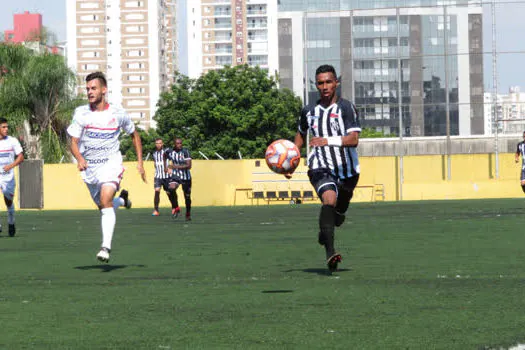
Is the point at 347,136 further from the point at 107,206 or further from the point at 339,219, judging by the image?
the point at 107,206

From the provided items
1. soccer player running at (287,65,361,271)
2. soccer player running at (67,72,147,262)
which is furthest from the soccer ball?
soccer player running at (67,72,147,262)

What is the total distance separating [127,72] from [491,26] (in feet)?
505

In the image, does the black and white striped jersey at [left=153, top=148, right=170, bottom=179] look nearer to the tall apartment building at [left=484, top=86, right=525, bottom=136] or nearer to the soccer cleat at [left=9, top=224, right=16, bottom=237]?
the soccer cleat at [left=9, top=224, right=16, bottom=237]

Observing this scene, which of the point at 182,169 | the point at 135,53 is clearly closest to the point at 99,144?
the point at 182,169

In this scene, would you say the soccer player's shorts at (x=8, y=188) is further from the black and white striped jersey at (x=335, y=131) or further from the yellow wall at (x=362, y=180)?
the yellow wall at (x=362, y=180)

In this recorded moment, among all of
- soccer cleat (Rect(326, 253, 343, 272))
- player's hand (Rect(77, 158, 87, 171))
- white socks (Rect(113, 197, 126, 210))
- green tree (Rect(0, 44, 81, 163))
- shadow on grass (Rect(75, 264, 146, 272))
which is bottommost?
shadow on grass (Rect(75, 264, 146, 272))

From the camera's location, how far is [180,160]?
25984 millimetres

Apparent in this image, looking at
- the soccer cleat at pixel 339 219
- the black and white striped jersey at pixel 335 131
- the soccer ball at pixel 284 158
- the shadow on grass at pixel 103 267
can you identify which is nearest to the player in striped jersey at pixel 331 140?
the black and white striped jersey at pixel 335 131

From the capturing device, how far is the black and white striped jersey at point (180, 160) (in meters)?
25.8

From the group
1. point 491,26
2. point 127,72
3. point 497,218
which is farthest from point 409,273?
point 127,72

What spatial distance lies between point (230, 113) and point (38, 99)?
20992mm

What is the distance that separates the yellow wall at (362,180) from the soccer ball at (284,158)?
33146mm

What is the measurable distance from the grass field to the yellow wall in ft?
95.9

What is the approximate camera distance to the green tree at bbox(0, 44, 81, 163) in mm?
58125
